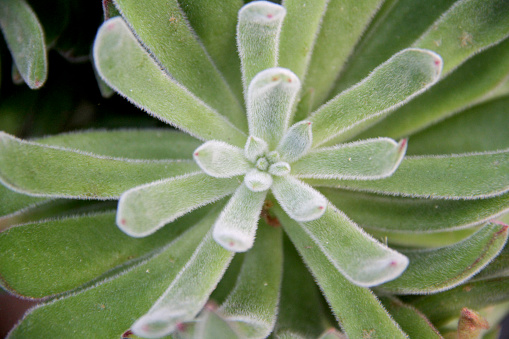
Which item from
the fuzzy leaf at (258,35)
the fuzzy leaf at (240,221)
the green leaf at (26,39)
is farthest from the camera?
the green leaf at (26,39)

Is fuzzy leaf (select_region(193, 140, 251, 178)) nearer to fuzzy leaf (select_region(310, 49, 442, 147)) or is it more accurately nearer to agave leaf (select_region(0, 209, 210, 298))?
fuzzy leaf (select_region(310, 49, 442, 147))

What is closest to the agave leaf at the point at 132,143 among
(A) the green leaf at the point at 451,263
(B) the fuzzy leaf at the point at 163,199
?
(B) the fuzzy leaf at the point at 163,199

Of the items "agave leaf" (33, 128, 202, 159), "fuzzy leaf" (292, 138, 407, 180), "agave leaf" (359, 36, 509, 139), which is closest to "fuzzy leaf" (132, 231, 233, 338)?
"fuzzy leaf" (292, 138, 407, 180)

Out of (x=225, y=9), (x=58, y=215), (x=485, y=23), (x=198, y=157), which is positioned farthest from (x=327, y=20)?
(x=58, y=215)

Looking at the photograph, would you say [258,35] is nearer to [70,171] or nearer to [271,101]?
[271,101]

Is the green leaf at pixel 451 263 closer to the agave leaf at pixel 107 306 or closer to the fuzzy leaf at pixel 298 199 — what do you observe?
the fuzzy leaf at pixel 298 199

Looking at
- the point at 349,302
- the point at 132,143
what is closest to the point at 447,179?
the point at 349,302
